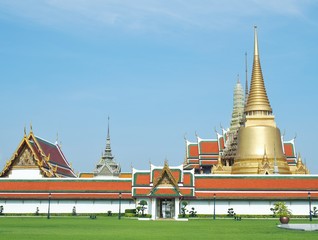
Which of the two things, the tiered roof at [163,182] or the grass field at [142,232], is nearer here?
the grass field at [142,232]

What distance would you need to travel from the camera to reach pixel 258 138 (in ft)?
218

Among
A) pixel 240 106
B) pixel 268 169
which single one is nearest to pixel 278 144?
pixel 268 169

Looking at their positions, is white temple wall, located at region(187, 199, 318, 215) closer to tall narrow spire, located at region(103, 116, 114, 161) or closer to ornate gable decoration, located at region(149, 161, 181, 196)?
ornate gable decoration, located at region(149, 161, 181, 196)

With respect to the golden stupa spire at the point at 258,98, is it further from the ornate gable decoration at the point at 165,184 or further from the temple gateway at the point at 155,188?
the ornate gable decoration at the point at 165,184

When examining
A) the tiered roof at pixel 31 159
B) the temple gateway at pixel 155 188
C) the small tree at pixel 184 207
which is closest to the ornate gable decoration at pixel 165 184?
the temple gateway at pixel 155 188

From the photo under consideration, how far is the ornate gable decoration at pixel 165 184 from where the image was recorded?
1850 inches

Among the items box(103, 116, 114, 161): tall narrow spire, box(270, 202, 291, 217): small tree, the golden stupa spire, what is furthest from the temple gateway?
box(103, 116, 114, 161): tall narrow spire

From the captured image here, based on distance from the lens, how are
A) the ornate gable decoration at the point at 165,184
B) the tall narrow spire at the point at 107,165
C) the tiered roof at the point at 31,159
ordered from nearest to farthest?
the ornate gable decoration at the point at 165,184, the tiered roof at the point at 31,159, the tall narrow spire at the point at 107,165

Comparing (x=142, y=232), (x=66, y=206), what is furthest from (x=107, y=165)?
(x=142, y=232)

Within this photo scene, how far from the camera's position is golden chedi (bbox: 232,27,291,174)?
64750 mm

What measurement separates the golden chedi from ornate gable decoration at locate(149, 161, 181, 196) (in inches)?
728

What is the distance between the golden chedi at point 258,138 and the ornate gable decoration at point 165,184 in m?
18.5

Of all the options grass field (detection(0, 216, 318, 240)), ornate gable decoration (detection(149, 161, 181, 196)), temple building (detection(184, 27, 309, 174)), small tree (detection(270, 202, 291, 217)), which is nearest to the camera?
grass field (detection(0, 216, 318, 240))

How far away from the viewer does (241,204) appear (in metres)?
51.2
